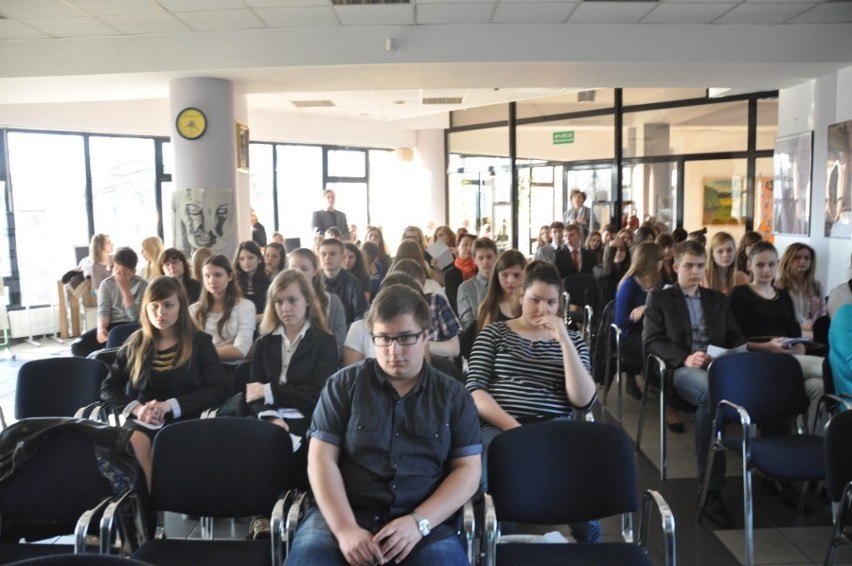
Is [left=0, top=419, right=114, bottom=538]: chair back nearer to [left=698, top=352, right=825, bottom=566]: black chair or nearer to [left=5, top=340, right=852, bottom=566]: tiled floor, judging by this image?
[left=5, top=340, right=852, bottom=566]: tiled floor

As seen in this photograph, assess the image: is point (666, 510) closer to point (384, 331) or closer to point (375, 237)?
point (384, 331)

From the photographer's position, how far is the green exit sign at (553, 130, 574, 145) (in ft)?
39.8

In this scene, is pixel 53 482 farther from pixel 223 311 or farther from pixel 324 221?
pixel 324 221

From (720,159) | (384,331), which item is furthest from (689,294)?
(720,159)

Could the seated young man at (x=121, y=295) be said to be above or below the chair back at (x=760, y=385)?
above

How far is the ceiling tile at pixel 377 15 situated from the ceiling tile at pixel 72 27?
85.7 inches

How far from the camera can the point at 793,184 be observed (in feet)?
25.6

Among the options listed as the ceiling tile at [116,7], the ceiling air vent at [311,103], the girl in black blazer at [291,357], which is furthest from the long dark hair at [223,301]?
the ceiling air vent at [311,103]

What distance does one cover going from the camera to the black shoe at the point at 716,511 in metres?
3.57

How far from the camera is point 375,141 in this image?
14352 mm

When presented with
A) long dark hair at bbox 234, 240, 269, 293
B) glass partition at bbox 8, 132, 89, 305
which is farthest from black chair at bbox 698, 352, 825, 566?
glass partition at bbox 8, 132, 89, 305

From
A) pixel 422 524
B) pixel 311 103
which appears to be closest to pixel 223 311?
pixel 422 524

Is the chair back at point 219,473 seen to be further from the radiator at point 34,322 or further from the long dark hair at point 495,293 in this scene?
the radiator at point 34,322

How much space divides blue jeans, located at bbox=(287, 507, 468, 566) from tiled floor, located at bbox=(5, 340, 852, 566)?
150cm
